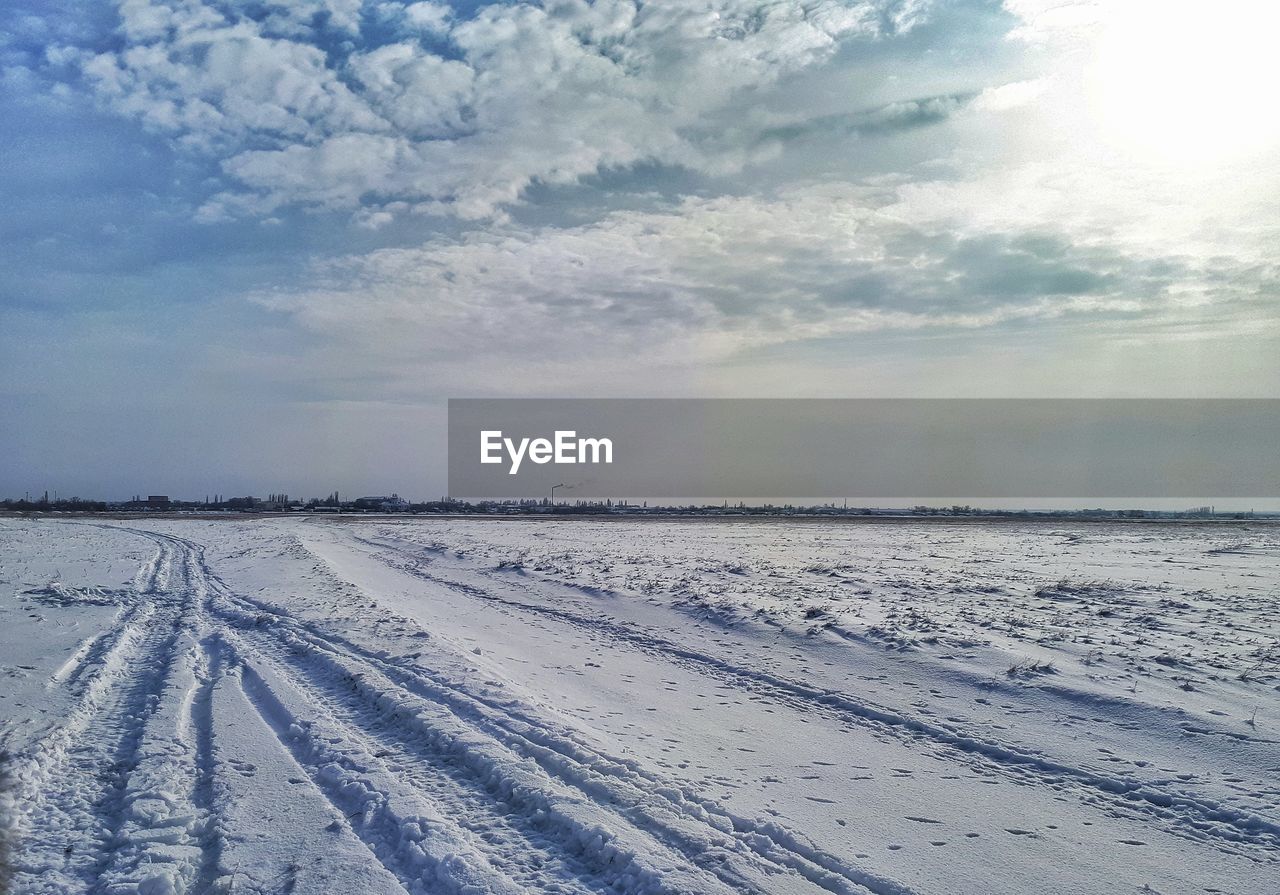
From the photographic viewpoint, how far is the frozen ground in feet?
16.8

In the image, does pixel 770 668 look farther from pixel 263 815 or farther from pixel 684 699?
pixel 263 815

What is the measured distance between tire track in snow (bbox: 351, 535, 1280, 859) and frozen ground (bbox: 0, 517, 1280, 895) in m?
0.04

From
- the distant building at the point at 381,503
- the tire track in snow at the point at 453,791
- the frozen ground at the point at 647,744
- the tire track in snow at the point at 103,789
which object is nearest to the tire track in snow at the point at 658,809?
the frozen ground at the point at 647,744

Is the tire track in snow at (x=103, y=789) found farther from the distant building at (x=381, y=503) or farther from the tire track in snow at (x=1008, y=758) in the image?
the distant building at (x=381, y=503)

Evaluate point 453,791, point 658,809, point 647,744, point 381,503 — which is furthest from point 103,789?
point 381,503

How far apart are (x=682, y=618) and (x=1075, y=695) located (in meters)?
7.43

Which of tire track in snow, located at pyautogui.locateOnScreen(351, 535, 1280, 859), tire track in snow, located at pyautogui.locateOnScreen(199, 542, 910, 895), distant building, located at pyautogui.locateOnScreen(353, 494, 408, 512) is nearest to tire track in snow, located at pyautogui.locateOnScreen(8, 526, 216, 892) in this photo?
tire track in snow, located at pyautogui.locateOnScreen(199, 542, 910, 895)

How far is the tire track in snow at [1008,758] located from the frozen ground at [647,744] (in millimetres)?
36

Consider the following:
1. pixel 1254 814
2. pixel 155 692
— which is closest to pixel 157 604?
pixel 155 692

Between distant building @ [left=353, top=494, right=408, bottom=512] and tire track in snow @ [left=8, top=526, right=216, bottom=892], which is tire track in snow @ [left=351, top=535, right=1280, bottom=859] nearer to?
tire track in snow @ [left=8, top=526, right=216, bottom=892]

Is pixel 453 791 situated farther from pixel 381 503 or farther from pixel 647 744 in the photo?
pixel 381 503

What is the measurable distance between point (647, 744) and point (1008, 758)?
3.49 m

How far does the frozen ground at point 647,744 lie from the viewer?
16.8 feet

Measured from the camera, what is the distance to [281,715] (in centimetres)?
820
